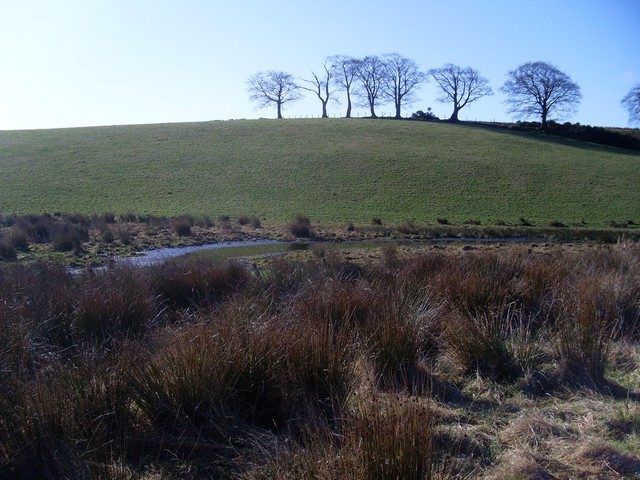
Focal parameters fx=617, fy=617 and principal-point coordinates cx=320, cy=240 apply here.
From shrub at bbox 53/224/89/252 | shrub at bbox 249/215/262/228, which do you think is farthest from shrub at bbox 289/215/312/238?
shrub at bbox 53/224/89/252

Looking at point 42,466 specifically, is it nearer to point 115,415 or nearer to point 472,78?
point 115,415

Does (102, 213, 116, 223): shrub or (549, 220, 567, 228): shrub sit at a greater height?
(102, 213, 116, 223): shrub

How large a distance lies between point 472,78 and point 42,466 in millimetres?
95037

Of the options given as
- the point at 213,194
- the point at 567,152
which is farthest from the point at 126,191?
the point at 567,152

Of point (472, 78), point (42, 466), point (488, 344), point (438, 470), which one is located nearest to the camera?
point (438, 470)

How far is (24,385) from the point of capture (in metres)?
4.39

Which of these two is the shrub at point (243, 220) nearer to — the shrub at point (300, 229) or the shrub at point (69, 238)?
the shrub at point (300, 229)

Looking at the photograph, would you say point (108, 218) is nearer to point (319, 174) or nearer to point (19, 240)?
point (19, 240)

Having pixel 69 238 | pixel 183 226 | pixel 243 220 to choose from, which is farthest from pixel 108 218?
pixel 69 238

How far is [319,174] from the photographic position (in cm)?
5188

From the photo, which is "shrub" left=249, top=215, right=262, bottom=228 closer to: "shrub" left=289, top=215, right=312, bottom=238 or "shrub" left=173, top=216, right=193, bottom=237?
"shrub" left=289, top=215, right=312, bottom=238

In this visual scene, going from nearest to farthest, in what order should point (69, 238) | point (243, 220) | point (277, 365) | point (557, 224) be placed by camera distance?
point (277, 365), point (69, 238), point (243, 220), point (557, 224)

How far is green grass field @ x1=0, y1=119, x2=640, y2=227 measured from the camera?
132 feet

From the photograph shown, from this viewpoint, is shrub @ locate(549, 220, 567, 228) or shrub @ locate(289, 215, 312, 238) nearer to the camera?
shrub @ locate(289, 215, 312, 238)
